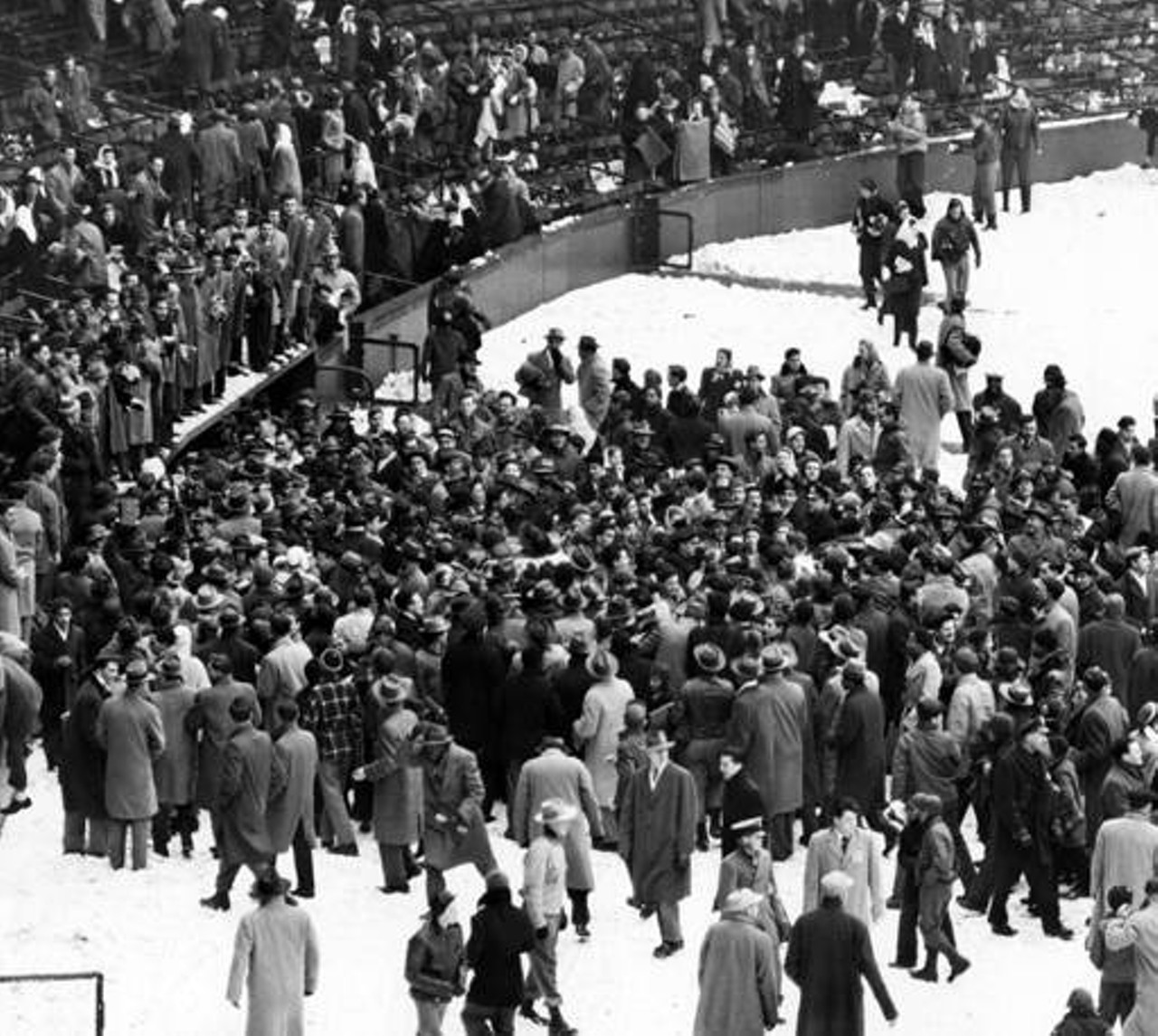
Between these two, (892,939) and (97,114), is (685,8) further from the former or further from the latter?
(892,939)

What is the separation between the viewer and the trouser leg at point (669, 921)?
20969 mm

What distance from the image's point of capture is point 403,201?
37.1 metres

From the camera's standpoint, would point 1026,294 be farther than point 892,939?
Yes

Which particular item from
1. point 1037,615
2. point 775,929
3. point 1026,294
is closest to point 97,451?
point 1037,615

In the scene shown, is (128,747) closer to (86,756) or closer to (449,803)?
(86,756)

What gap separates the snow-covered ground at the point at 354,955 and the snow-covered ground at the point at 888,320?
515 inches

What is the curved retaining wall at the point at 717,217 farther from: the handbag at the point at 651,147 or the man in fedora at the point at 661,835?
the man in fedora at the point at 661,835

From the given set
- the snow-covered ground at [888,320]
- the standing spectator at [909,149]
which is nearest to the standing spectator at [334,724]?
the snow-covered ground at [888,320]

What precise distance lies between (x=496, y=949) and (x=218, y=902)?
281cm

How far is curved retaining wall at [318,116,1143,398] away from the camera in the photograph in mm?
36188

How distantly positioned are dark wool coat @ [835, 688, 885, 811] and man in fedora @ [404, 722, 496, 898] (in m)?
2.52

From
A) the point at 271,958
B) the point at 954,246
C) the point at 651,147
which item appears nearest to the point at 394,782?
the point at 271,958

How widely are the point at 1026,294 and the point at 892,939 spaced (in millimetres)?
19561

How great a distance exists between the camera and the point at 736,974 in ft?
61.6
